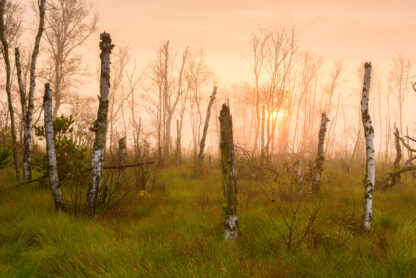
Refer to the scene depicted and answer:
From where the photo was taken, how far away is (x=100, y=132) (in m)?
4.76

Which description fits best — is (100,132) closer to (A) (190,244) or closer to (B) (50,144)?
(B) (50,144)

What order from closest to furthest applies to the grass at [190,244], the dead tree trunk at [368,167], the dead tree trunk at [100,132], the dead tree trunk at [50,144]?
the grass at [190,244]
the dead tree trunk at [368,167]
the dead tree trunk at [50,144]
the dead tree trunk at [100,132]

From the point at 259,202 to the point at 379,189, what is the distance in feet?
15.1

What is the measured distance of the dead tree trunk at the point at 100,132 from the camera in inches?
186

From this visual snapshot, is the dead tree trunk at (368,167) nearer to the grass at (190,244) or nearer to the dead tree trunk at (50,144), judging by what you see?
the grass at (190,244)

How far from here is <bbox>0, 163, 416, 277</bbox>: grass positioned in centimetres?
276

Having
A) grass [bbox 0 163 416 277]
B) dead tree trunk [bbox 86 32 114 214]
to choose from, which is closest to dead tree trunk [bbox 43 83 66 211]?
grass [bbox 0 163 416 277]

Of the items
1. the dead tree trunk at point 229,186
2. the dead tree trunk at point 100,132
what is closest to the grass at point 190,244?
the dead tree trunk at point 229,186

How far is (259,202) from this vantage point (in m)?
6.10

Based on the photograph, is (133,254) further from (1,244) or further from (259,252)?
(1,244)

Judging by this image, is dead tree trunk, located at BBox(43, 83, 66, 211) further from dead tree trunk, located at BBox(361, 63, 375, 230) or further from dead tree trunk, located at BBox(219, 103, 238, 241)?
dead tree trunk, located at BBox(361, 63, 375, 230)

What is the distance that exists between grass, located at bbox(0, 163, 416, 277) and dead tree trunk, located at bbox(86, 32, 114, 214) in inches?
18.3

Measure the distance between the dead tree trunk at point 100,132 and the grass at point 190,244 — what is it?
0.46 m

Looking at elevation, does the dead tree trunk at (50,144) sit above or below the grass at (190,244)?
above
